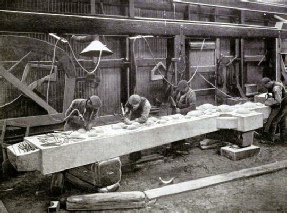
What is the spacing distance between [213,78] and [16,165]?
10396mm

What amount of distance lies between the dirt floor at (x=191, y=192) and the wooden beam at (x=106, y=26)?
3.27m

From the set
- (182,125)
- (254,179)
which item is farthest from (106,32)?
(254,179)

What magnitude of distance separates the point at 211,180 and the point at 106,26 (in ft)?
13.2

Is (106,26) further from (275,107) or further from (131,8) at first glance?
(275,107)

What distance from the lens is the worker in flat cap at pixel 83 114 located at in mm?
6965

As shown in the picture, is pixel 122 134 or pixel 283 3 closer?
pixel 122 134

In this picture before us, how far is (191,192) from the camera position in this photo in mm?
6449

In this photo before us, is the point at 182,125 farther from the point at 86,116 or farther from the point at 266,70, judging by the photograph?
the point at 266,70

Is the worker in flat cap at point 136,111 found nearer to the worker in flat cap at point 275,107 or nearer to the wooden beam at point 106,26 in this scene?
the wooden beam at point 106,26

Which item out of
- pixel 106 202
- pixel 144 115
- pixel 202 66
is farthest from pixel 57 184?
pixel 202 66

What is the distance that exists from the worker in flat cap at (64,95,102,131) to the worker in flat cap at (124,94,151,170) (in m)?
0.90

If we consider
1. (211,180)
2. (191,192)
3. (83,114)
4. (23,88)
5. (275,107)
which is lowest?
(191,192)

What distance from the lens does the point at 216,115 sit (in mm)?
8805

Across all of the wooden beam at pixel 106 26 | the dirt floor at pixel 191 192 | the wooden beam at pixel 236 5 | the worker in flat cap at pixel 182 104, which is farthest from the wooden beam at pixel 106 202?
the wooden beam at pixel 236 5
